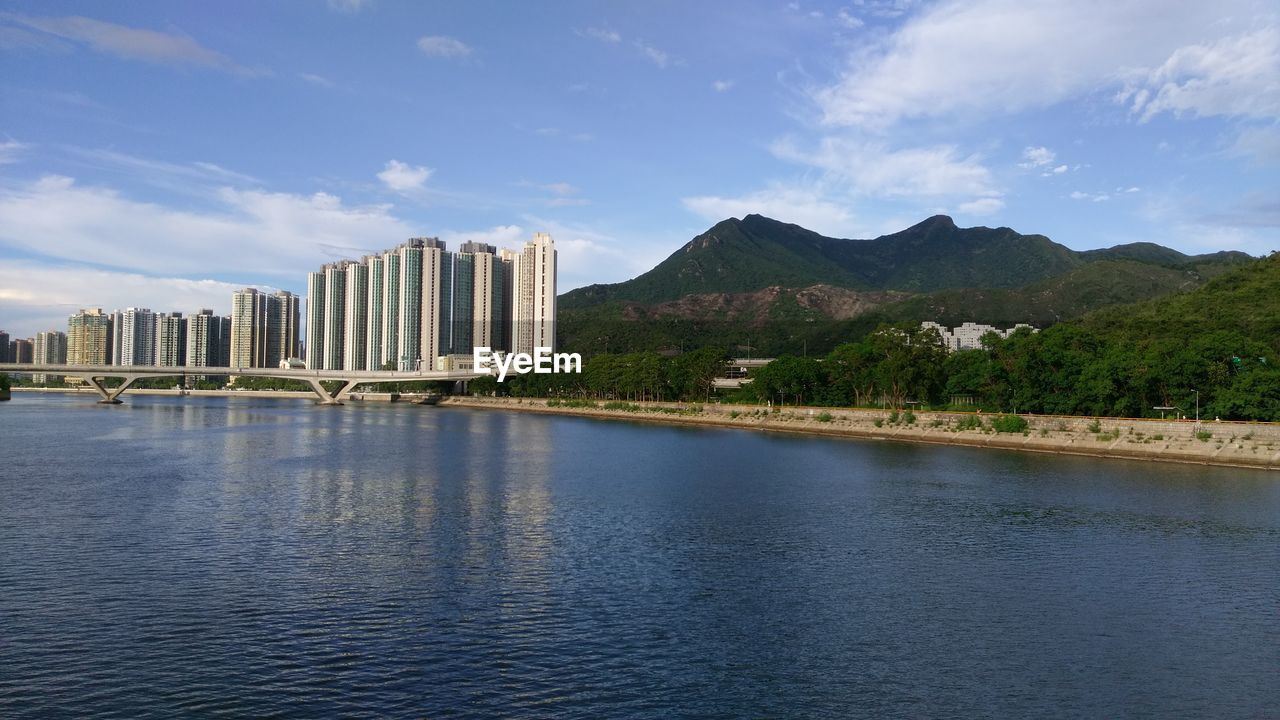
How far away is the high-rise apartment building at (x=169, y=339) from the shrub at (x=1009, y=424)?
7071 inches

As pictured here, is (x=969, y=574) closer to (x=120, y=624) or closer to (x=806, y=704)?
(x=806, y=704)

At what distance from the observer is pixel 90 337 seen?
187375 mm

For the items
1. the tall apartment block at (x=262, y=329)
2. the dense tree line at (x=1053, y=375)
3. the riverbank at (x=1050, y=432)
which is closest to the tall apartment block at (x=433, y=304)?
the tall apartment block at (x=262, y=329)

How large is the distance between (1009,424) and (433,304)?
127m

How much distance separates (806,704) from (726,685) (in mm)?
1309

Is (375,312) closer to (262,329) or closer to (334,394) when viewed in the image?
(262,329)

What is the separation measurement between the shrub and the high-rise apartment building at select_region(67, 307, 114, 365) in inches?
7538

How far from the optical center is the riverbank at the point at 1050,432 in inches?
1686

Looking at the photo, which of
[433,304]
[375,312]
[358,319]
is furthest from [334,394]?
[358,319]

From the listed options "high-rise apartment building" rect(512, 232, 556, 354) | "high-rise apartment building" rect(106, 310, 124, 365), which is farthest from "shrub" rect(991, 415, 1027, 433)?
"high-rise apartment building" rect(106, 310, 124, 365)

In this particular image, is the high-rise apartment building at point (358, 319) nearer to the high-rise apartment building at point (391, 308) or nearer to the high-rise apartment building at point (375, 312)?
the high-rise apartment building at point (375, 312)

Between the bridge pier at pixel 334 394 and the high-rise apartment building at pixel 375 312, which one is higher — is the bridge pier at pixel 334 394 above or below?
below

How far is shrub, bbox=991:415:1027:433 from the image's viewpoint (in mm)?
53188

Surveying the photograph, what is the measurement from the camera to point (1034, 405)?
5547cm
